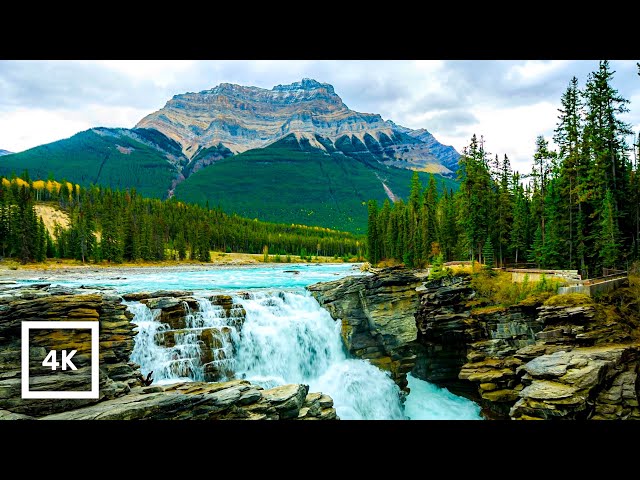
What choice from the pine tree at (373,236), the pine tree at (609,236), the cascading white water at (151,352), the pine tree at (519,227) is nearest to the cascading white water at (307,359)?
the cascading white water at (151,352)

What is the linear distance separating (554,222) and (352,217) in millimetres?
142762

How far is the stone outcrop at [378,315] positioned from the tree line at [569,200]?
122 inches

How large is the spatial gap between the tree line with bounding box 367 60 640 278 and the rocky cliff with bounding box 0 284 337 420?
1313 cm

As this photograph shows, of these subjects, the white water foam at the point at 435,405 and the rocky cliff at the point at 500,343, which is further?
the white water foam at the point at 435,405

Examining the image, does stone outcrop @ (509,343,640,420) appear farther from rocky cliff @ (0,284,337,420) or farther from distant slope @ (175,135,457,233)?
distant slope @ (175,135,457,233)

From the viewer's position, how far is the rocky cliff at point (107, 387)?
275 inches

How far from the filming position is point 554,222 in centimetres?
1855

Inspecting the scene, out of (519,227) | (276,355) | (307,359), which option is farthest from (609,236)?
(276,355)

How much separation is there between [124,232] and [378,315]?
131 ft

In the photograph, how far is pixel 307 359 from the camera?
49.3 ft

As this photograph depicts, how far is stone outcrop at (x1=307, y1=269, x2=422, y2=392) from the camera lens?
1762cm

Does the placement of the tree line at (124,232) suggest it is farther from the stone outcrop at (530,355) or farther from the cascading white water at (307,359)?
the stone outcrop at (530,355)

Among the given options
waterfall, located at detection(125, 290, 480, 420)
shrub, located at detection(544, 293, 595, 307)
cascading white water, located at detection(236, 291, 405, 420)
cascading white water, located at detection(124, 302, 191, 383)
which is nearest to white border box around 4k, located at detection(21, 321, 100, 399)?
cascading white water, located at detection(124, 302, 191, 383)

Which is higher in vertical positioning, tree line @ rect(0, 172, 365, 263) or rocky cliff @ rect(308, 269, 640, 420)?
tree line @ rect(0, 172, 365, 263)
